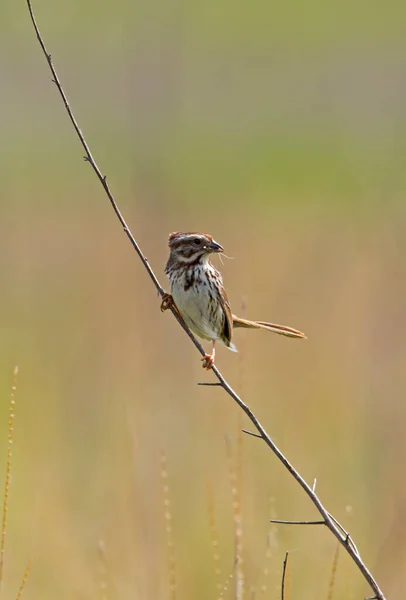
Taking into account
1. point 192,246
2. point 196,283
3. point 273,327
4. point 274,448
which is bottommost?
point 274,448

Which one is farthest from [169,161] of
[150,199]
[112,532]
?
[112,532]

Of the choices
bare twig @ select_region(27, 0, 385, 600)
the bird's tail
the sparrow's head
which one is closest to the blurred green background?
the bird's tail

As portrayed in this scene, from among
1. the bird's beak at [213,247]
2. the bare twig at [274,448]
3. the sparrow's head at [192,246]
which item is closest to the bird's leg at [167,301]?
the sparrow's head at [192,246]

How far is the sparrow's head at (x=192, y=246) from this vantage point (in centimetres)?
376

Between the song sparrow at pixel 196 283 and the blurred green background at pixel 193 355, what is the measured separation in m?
0.18

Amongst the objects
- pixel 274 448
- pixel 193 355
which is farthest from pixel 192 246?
pixel 193 355

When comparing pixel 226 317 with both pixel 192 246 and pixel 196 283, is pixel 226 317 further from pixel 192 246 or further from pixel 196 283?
pixel 192 246

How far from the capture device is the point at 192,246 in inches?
150

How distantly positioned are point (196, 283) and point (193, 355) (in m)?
3.10

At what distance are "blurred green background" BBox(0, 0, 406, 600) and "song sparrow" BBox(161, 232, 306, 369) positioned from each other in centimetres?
18

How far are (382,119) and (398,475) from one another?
58.6ft

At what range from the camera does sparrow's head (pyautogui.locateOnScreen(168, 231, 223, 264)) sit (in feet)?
12.3

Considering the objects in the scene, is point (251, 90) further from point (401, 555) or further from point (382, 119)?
point (401, 555)

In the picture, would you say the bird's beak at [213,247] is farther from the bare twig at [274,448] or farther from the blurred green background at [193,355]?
the bare twig at [274,448]
